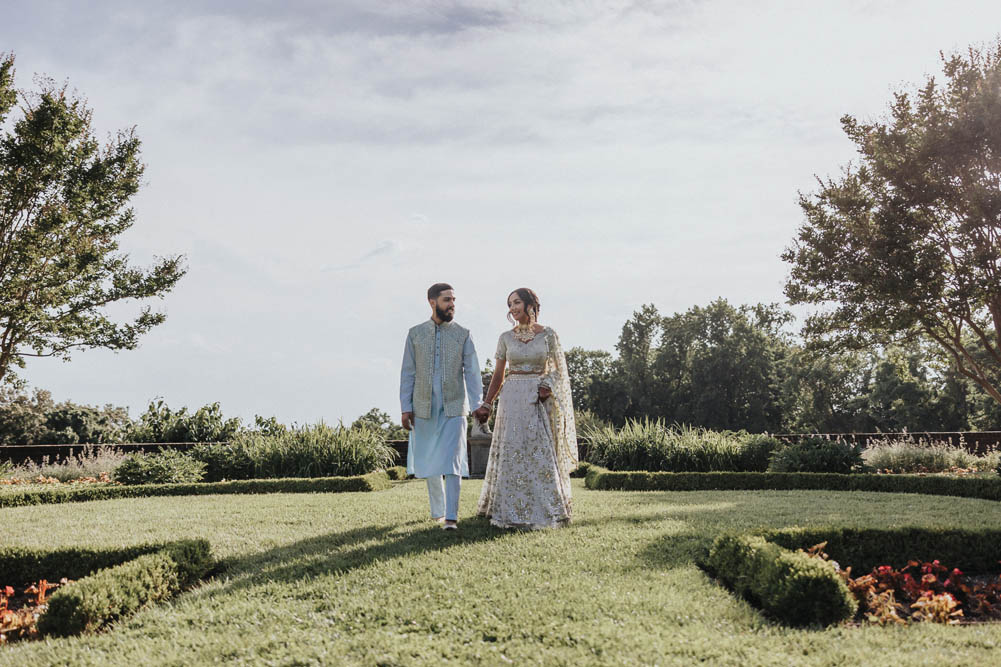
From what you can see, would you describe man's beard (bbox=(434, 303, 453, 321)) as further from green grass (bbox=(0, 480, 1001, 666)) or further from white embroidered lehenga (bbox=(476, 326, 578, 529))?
green grass (bbox=(0, 480, 1001, 666))

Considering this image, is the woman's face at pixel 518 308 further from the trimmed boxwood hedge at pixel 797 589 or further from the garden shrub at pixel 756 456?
the garden shrub at pixel 756 456

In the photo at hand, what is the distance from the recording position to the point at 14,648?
161 inches

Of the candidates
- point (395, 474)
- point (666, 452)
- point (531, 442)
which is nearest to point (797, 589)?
point (531, 442)

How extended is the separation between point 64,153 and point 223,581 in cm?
1606

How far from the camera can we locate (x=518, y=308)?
6.60m

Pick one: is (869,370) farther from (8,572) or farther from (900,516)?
(8,572)

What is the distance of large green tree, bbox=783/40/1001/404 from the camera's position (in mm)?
14336

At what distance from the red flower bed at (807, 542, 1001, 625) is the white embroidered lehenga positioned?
226 cm

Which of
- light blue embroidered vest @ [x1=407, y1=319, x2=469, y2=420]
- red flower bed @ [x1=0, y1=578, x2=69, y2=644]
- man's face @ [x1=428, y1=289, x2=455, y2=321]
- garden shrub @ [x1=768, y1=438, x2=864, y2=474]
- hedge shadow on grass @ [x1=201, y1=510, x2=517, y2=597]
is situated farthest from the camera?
garden shrub @ [x1=768, y1=438, x2=864, y2=474]

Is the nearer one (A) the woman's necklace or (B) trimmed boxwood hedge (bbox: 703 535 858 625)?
(B) trimmed boxwood hedge (bbox: 703 535 858 625)

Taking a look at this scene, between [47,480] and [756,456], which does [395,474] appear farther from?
[756,456]

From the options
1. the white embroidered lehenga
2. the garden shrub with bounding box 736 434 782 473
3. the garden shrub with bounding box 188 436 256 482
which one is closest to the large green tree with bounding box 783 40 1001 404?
the garden shrub with bounding box 736 434 782 473

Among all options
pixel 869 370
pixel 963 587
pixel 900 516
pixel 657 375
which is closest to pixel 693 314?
pixel 657 375

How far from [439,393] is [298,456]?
26.7 ft
